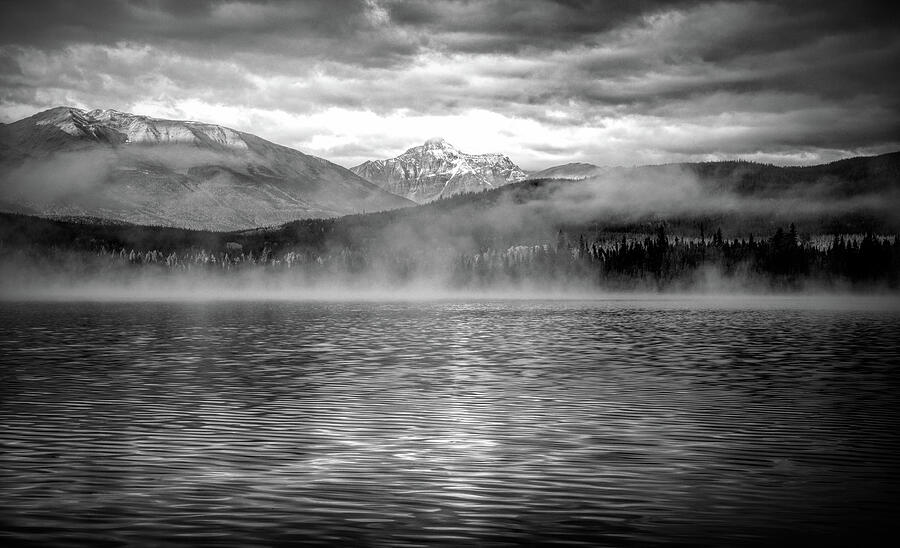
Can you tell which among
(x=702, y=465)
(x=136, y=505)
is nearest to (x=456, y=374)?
(x=702, y=465)

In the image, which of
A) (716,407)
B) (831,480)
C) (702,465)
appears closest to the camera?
(831,480)

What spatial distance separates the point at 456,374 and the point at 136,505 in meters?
37.0

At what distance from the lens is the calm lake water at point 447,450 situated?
23203 mm

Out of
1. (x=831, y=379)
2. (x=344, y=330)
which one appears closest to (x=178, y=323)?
(x=344, y=330)

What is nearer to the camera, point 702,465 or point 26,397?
point 702,465

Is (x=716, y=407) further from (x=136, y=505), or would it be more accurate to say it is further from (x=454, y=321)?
(x=454, y=321)

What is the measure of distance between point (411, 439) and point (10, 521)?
15.8 metres

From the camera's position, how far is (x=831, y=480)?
2820 cm

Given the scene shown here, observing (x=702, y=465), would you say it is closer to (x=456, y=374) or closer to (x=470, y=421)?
(x=470, y=421)

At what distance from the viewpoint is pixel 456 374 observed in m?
60.8

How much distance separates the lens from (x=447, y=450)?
33.2m

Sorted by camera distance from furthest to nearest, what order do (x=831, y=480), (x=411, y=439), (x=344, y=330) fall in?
(x=344, y=330) < (x=411, y=439) < (x=831, y=480)

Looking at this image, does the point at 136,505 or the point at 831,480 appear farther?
the point at 831,480

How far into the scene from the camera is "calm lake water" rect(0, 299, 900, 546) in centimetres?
2320
